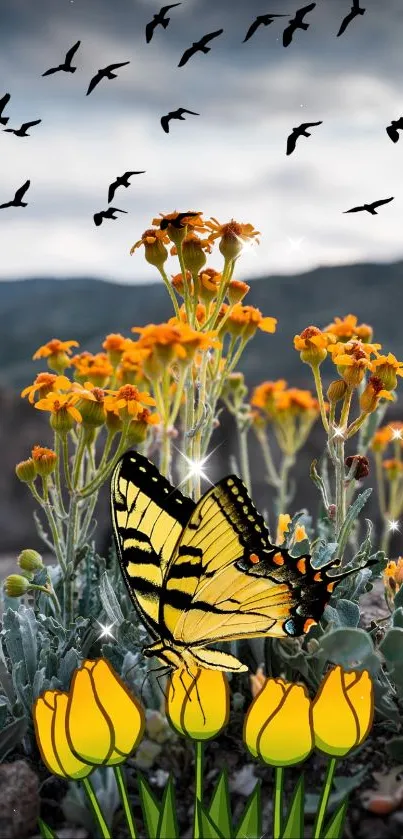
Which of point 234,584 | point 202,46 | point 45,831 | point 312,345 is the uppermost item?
point 202,46

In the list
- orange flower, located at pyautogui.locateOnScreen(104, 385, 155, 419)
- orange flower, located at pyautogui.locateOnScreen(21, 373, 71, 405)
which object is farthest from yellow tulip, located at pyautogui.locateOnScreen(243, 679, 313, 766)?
orange flower, located at pyautogui.locateOnScreen(21, 373, 71, 405)

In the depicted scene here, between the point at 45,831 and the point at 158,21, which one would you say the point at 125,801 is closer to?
the point at 45,831

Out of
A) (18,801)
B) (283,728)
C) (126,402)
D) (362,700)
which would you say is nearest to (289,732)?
(283,728)

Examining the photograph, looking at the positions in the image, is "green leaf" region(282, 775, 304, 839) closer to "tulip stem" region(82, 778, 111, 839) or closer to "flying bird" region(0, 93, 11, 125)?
"tulip stem" region(82, 778, 111, 839)

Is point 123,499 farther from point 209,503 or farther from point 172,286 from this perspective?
point 172,286

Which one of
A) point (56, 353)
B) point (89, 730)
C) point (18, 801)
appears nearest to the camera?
point (89, 730)

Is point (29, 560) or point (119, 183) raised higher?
point (119, 183)
